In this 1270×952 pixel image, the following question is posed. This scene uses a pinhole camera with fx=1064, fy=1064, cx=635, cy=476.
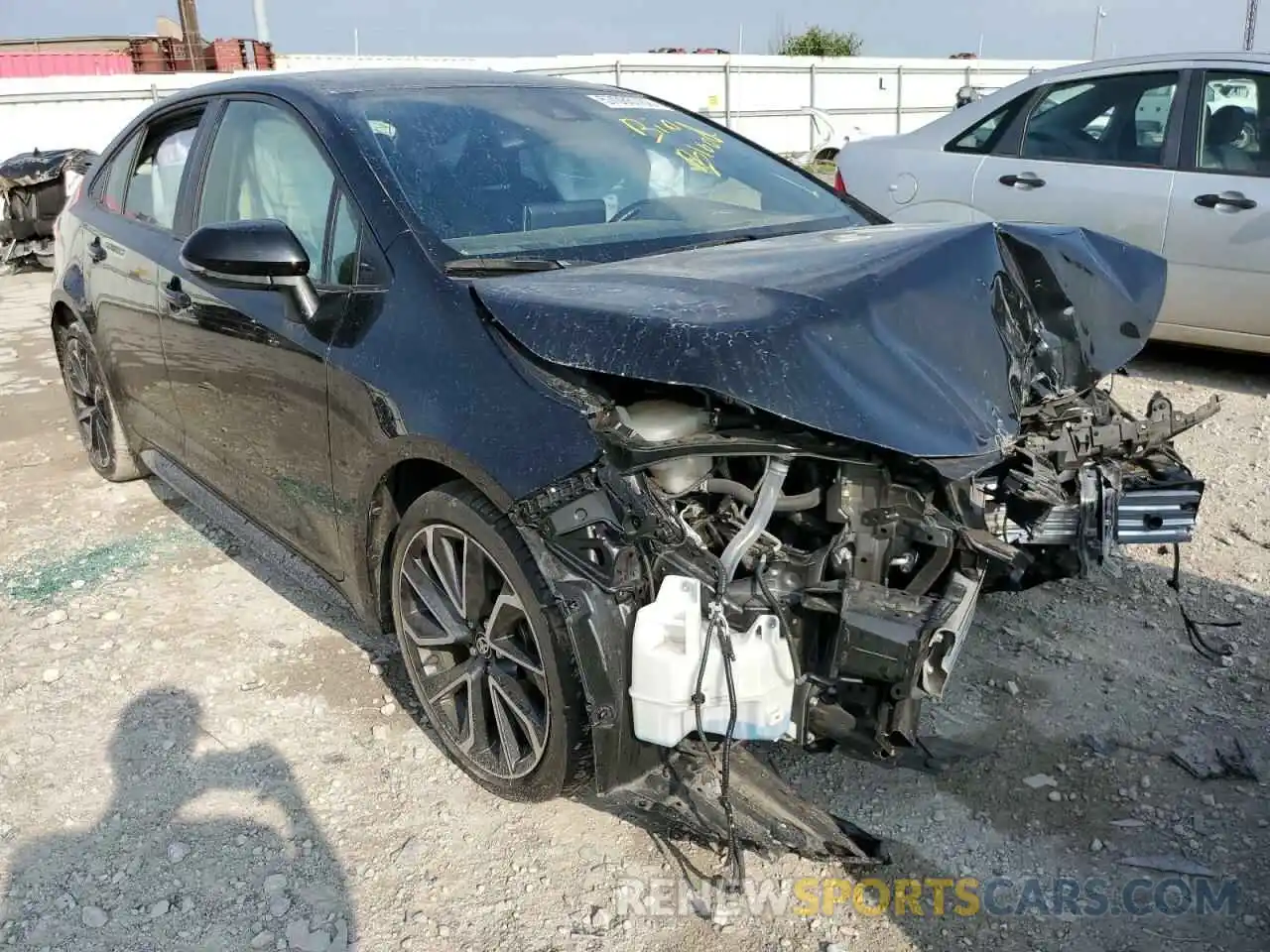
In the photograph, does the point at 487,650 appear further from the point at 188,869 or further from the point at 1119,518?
the point at 1119,518

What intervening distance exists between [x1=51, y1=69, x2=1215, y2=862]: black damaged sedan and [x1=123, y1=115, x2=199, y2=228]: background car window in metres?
0.40

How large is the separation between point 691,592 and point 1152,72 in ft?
16.1

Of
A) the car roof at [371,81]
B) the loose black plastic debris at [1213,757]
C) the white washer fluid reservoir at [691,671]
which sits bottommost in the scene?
the loose black plastic debris at [1213,757]

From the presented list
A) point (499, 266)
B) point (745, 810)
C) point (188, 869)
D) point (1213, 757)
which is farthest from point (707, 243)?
point (188, 869)

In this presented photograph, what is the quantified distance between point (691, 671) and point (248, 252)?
5.21 feet

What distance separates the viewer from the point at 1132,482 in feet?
9.00

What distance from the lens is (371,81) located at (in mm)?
3350

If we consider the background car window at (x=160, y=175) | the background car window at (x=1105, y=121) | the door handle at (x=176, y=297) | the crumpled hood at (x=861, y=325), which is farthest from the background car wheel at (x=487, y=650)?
the background car window at (x=1105, y=121)

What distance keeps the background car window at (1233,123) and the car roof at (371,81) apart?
3537mm

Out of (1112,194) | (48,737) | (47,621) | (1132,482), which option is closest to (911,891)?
(1132,482)

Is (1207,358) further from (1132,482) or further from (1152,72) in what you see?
(1132,482)

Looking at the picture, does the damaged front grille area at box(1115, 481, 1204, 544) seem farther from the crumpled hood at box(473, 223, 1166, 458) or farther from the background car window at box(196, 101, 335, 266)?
the background car window at box(196, 101, 335, 266)

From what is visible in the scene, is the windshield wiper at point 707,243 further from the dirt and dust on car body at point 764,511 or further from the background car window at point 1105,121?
the background car window at point 1105,121

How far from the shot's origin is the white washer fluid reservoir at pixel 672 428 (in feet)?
7.42
